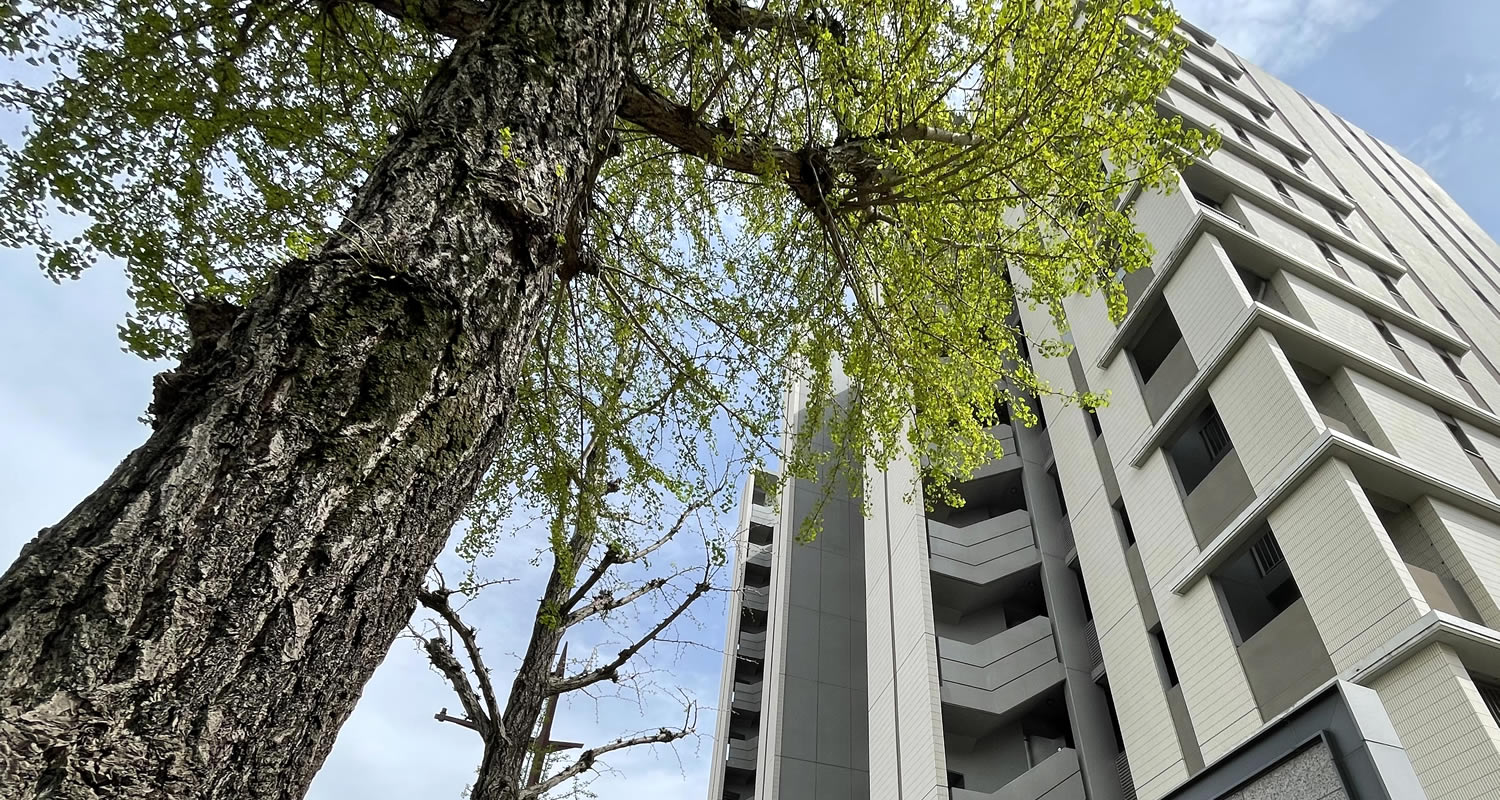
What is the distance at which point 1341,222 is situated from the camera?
645 inches

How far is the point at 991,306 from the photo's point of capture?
243 inches

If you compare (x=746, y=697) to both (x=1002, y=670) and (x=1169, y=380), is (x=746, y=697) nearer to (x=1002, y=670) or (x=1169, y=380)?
(x=1002, y=670)

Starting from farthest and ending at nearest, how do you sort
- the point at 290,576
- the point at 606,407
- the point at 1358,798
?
Result: the point at 606,407
the point at 1358,798
the point at 290,576

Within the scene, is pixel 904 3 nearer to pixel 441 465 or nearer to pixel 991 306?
pixel 991 306

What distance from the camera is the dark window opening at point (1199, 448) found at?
1120cm

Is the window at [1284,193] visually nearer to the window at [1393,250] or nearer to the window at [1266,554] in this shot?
the window at [1393,250]

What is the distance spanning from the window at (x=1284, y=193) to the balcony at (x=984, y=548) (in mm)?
8649

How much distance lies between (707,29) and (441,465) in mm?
4044

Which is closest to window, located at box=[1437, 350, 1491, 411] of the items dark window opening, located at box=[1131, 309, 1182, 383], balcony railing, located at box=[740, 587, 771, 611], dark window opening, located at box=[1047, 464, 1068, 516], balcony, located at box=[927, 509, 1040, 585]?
dark window opening, located at box=[1131, 309, 1182, 383]

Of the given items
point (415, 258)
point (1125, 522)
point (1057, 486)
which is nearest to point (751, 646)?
point (1057, 486)

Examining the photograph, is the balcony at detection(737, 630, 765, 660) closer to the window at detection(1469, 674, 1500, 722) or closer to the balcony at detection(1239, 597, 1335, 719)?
the balcony at detection(1239, 597, 1335, 719)

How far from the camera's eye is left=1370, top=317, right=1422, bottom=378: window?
11.6 metres

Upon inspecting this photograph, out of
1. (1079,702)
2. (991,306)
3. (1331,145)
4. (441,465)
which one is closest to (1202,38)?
(1331,145)

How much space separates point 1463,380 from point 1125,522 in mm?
6332
